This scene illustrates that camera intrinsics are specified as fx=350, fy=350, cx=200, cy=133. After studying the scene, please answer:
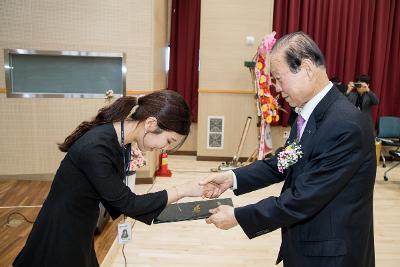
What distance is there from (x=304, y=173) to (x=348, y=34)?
5.38 metres

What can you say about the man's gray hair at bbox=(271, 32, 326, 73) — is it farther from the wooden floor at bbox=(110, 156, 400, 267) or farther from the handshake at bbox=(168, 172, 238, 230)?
the wooden floor at bbox=(110, 156, 400, 267)

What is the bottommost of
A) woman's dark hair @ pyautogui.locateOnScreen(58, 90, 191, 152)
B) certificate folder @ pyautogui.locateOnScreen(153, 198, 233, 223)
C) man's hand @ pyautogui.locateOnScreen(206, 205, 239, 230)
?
certificate folder @ pyautogui.locateOnScreen(153, 198, 233, 223)

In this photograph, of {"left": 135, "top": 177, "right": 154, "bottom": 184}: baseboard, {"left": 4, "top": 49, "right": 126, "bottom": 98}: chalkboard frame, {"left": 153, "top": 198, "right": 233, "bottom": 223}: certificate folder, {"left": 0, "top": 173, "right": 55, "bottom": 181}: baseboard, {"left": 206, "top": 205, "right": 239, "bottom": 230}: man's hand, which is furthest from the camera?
{"left": 135, "top": 177, "right": 154, "bottom": 184}: baseboard

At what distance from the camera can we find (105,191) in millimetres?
1189

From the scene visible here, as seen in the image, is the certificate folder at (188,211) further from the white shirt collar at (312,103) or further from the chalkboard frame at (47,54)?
the chalkboard frame at (47,54)

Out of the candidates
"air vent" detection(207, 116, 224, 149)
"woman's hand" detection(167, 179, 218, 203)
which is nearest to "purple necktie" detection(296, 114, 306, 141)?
"woman's hand" detection(167, 179, 218, 203)

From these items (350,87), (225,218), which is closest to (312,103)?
(225,218)

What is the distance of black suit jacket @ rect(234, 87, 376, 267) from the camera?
1139 mm

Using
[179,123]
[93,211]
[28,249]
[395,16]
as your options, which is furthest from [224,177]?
[395,16]

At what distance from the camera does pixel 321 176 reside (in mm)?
1166

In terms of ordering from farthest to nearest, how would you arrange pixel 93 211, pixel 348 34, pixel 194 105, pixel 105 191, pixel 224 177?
pixel 194 105, pixel 348 34, pixel 224 177, pixel 93 211, pixel 105 191

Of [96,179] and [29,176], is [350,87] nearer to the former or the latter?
[29,176]

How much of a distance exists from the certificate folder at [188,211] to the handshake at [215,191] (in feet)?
0.19

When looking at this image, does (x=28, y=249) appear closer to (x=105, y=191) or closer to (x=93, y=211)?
(x=93, y=211)
